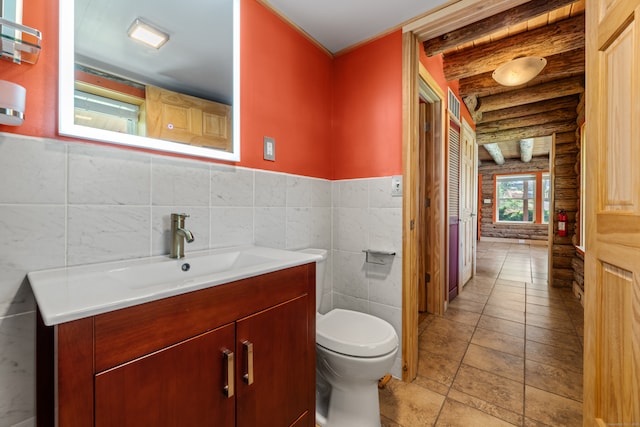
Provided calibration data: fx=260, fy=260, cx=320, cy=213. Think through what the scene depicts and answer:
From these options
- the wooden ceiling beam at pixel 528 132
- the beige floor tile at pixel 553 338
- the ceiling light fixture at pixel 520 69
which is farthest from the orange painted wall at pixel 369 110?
the wooden ceiling beam at pixel 528 132

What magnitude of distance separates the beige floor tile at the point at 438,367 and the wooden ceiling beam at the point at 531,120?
386cm

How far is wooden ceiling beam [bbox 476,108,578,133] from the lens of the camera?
→ 143 inches

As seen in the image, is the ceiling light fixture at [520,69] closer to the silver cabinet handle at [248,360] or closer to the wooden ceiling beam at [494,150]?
the silver cabinet handle at [248,360]

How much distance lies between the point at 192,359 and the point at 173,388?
0.24ft

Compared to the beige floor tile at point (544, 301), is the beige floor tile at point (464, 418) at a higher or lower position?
lower

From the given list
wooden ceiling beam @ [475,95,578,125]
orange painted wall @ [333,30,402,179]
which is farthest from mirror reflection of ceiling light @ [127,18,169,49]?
wooden ceiling beam @ [475,95,578,125]

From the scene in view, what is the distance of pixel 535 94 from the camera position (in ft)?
10.9

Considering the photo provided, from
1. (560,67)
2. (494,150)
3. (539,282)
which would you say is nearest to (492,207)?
(494,150)

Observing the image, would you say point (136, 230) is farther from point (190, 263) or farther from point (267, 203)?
point (267, 203)

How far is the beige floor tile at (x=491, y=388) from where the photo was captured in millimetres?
1472

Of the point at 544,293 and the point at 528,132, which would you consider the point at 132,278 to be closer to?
the point at 544,293

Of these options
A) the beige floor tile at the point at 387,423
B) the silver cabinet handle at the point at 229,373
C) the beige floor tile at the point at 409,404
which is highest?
the silver cabinet handle at the point at 229,373

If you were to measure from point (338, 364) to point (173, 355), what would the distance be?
0.81 metres

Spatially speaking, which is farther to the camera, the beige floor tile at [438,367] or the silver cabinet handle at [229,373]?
the beige floor tile at [438,367]
